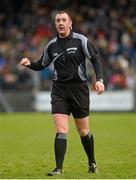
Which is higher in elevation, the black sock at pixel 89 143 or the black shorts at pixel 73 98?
the black shorts at pixel 73 98

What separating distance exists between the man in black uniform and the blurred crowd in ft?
53.2

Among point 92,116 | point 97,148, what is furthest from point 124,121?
point 97,148

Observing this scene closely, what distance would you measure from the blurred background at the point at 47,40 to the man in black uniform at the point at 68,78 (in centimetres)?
1634

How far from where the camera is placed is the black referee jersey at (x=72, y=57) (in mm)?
10422

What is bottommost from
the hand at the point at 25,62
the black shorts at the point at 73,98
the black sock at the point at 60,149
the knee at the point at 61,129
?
the black sock at the point at 60,149

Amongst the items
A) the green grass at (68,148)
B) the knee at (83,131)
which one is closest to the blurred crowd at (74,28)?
the green grass at (68,148)

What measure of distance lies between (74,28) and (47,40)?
1787mm

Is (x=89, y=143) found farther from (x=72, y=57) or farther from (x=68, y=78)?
(x=72, y=57)

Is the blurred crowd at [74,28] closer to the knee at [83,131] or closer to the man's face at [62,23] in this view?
the knee at [83,131]

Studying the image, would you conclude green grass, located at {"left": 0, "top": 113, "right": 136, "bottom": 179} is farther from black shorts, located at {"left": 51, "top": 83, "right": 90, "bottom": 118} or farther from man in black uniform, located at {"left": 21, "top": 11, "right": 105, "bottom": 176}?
black shorts, located at {"left": 51, "top": 83, "right": 90, "bottom": 118}

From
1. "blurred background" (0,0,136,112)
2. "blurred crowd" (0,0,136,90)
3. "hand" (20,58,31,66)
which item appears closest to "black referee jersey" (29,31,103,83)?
"hand" (20,58,31,66)

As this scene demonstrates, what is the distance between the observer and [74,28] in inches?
1228

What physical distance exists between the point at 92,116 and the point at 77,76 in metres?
15.4

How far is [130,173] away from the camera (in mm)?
10570
